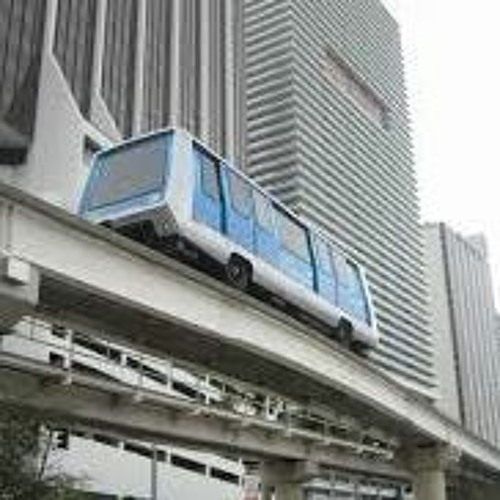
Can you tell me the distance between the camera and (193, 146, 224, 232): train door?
2105cm

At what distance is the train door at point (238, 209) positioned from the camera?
22078 millimetres

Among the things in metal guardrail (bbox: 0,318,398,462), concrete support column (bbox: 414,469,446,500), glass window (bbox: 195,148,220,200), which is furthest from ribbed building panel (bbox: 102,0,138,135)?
glass window (bbox: 195,148,220,200)

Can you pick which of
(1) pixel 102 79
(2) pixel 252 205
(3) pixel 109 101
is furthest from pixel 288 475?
(1) pixel 102 79

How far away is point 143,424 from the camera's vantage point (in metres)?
30.5

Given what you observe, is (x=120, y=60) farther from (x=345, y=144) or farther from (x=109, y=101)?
(x=345, y=144)

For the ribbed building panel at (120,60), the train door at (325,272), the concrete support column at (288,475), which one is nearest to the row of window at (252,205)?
the train door at (325,272)

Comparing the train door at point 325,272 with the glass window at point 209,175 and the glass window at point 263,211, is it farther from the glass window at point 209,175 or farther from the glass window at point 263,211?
the glass window at point 209,175

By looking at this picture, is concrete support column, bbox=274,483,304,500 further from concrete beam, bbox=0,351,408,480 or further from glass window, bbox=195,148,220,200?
glass window, bbox=195,148,220,200

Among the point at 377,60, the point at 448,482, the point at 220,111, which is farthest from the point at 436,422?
the point at 377,60

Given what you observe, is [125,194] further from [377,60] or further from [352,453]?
[377,60]

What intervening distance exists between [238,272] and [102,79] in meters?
94.2

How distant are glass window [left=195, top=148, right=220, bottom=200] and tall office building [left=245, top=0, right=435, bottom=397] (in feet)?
421

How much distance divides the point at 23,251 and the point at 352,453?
28820 millimetres

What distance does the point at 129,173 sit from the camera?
846 inches
